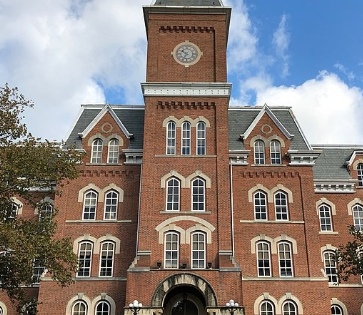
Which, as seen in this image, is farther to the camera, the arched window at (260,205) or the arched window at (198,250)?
the arched window at (260,205)

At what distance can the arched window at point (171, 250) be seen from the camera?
97.0ft

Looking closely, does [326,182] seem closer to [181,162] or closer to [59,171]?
[181,162]

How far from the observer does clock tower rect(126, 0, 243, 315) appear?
28.3 metres

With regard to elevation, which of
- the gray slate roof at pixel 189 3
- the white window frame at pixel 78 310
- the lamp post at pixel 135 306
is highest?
the gray slate roof at pixel 189 3

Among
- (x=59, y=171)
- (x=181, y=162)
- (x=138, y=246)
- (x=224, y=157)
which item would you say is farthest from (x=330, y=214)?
(x=59, y=171)

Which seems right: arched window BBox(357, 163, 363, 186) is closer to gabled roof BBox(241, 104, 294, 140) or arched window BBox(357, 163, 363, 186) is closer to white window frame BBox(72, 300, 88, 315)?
gabled roof BBox(241, 104, 294, 140)

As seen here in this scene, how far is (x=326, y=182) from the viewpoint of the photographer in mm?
35500

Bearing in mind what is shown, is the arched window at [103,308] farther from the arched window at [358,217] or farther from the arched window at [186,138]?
the arched window at [358,217]

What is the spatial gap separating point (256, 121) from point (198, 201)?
815 centimetres

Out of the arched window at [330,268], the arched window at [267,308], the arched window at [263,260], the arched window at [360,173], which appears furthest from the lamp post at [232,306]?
the arched window at [360,173]

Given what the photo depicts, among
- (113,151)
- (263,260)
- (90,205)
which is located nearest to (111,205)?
(90,205)

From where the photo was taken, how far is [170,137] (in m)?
33.1

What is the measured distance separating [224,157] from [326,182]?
344 inches

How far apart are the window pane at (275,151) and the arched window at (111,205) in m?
11.3
